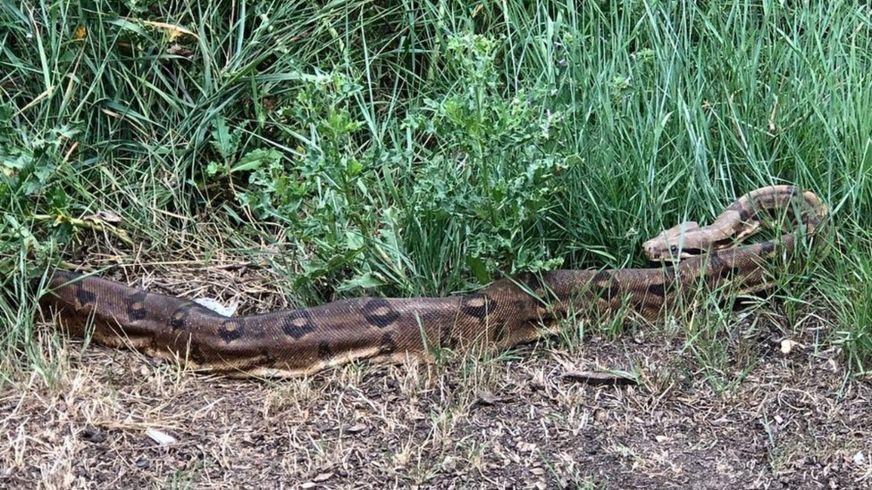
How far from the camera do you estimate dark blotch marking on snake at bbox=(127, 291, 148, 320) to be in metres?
5.32

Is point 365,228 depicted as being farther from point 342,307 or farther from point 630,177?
point 630,177

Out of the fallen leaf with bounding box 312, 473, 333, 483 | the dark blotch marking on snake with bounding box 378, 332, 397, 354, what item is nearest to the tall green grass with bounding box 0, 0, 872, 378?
the dark blotch marking on snake with bounding box 378, 332, 397, 354

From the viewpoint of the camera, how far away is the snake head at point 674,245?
5.25m

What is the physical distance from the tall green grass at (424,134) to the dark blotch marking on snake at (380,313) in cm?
12

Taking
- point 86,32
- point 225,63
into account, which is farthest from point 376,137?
point 86,32

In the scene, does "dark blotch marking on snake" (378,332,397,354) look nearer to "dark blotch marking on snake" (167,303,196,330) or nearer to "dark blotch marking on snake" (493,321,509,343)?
"dark blotch marking on snake" (493,321,509,343)

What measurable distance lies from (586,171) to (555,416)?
4.61 feet

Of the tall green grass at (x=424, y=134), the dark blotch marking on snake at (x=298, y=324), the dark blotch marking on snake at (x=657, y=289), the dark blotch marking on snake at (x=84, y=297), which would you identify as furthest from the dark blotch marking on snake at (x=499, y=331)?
the dark blotch marking on snake at (x=84, y=297)

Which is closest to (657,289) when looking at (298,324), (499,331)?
(499,331)

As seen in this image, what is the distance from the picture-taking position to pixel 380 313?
16.7 ft

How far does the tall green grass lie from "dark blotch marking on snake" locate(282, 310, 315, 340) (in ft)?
0.75

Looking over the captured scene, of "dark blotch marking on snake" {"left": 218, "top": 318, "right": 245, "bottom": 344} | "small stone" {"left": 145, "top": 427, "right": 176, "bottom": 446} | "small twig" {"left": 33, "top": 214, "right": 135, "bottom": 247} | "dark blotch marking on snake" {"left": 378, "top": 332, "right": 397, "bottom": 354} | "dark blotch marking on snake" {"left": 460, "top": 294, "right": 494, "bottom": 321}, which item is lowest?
"dark blotch marking on snake" {"left": 378, "top": 332, "right": 397, "bottom": 354}

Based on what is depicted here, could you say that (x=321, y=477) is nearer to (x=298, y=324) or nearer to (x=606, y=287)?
(x=298, y=324)

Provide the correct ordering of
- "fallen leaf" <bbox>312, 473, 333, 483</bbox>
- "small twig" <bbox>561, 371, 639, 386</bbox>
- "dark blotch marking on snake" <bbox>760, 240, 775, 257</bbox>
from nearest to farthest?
"fallen leaf" <bbox>312, 473, 333, 483</bbox> < "small twig" <bbox>561, 371, 639, 386</bbox> < "dark blotch marking on snake" <bbox>760, 240, 775, 257</bbox>
